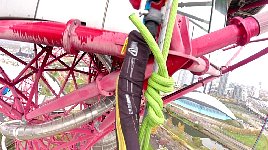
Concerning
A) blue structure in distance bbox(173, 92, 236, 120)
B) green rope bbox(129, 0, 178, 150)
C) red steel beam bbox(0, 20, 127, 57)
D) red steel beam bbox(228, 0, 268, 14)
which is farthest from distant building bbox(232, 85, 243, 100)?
A: green rope bbox(129, 0, 178, 150)

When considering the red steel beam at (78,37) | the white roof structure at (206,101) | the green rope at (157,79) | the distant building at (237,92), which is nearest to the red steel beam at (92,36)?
the red steel beam at (78,37)

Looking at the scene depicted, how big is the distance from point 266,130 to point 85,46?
30.0m

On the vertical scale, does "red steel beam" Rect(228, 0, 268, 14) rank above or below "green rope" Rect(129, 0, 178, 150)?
above

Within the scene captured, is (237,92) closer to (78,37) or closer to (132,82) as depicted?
(78,37)

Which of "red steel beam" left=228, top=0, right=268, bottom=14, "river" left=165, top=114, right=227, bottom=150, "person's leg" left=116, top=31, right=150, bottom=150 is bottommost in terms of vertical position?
"river" left=165, top=114, right=227, bottom=150

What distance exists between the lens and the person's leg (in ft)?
6.26

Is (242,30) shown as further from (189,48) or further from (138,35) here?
(138,35)

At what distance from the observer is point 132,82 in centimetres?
194

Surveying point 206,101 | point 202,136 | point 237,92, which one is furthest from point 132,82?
point 237,92

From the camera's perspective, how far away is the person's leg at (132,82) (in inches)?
75.2

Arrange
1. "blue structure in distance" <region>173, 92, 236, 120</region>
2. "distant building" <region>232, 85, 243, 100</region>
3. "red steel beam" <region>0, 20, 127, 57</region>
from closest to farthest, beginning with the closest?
1. "red steel beam" <region>0, 20, 127, 57</region>
2. "blue structure in distance" <region>173, 92, 236, 120</region>
3. "distant building" <region>232, 85, 243, 100</region>

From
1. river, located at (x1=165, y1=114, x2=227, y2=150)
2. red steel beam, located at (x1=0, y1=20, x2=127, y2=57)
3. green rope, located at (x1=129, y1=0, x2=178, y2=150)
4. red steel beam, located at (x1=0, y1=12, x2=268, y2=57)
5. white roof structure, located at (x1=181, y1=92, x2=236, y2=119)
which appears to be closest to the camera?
green rope, located at (x1=129, y1=0, x2=178, y2=150)

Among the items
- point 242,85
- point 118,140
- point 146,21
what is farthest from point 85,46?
Result: point 242,85

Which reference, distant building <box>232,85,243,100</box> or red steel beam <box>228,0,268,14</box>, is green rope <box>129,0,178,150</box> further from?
distant building <box>232,85,243,100</box>
